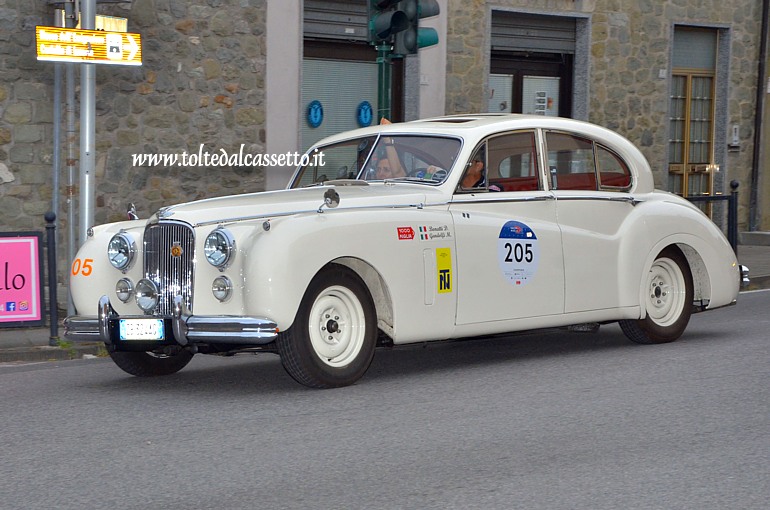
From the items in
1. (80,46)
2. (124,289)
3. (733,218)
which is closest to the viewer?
(124,289)

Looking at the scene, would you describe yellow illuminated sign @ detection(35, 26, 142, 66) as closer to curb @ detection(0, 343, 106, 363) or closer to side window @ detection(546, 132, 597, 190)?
curb @ detection(0, 343, 106, 363)

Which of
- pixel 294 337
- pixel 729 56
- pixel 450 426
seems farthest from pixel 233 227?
pixel 729 56

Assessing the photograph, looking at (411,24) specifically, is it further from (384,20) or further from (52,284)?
(52,284)

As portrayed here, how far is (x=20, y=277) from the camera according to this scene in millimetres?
10859

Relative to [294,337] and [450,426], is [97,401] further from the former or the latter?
[450,426]

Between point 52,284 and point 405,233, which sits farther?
point 52,284

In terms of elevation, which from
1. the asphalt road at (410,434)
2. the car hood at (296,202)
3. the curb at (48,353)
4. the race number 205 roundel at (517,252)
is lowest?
the curb at (48,353)

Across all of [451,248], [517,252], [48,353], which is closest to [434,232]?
[451,248]

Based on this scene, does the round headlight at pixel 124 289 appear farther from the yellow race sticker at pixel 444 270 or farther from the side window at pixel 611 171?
the side window at pixel 611 171

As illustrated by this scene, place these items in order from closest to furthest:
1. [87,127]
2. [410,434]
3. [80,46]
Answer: [410,434] < [80,46] < [87,127]

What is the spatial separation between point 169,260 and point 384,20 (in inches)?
205

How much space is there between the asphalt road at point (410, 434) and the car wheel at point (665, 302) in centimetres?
31

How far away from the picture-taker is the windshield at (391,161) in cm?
884

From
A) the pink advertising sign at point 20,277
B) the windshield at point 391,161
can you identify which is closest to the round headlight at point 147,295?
the windshield at point 391,161
